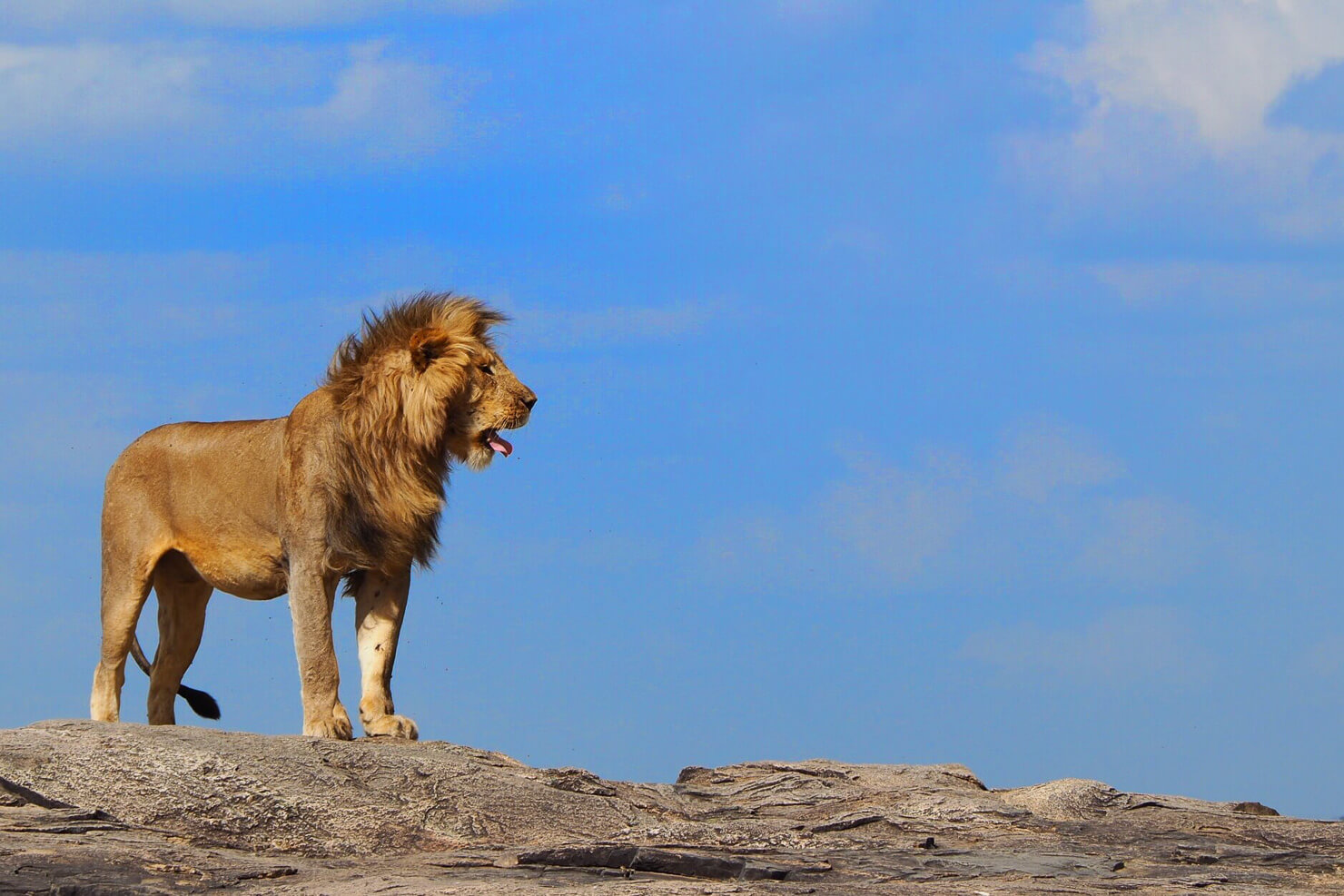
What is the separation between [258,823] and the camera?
745 cm

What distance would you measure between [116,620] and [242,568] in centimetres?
106

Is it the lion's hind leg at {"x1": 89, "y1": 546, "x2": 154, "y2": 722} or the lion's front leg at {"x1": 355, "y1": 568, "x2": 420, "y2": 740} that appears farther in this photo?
the lion's hind leg at {"x1": 89, "y1": 546, "x2": 154, "y2": 722}

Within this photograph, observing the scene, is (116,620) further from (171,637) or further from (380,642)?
(380,642)

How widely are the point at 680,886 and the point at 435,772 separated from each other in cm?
206

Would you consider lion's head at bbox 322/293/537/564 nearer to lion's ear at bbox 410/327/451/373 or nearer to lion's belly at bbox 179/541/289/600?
lion's ear at bbox 410/327/451/373

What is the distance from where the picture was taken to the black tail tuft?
11180mm

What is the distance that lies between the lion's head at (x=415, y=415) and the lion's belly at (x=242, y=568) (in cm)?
73

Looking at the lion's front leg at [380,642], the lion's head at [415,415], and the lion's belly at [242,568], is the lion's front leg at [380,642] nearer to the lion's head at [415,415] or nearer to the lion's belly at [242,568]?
the lion's head at [415,415]

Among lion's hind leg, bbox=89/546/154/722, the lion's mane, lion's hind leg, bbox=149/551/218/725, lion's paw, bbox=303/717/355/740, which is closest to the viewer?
lion's paw, bbox=303/717/355/740

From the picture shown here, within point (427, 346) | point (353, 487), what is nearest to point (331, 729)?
point (353, 487)

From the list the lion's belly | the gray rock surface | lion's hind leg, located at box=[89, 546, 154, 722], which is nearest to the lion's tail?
lion's hind leg, located at box=[89, 546, 154, 722]

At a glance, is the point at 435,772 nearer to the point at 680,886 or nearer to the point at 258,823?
the point at 258,823

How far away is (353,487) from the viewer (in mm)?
9320

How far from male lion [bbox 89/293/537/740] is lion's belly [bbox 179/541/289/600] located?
0.01m
